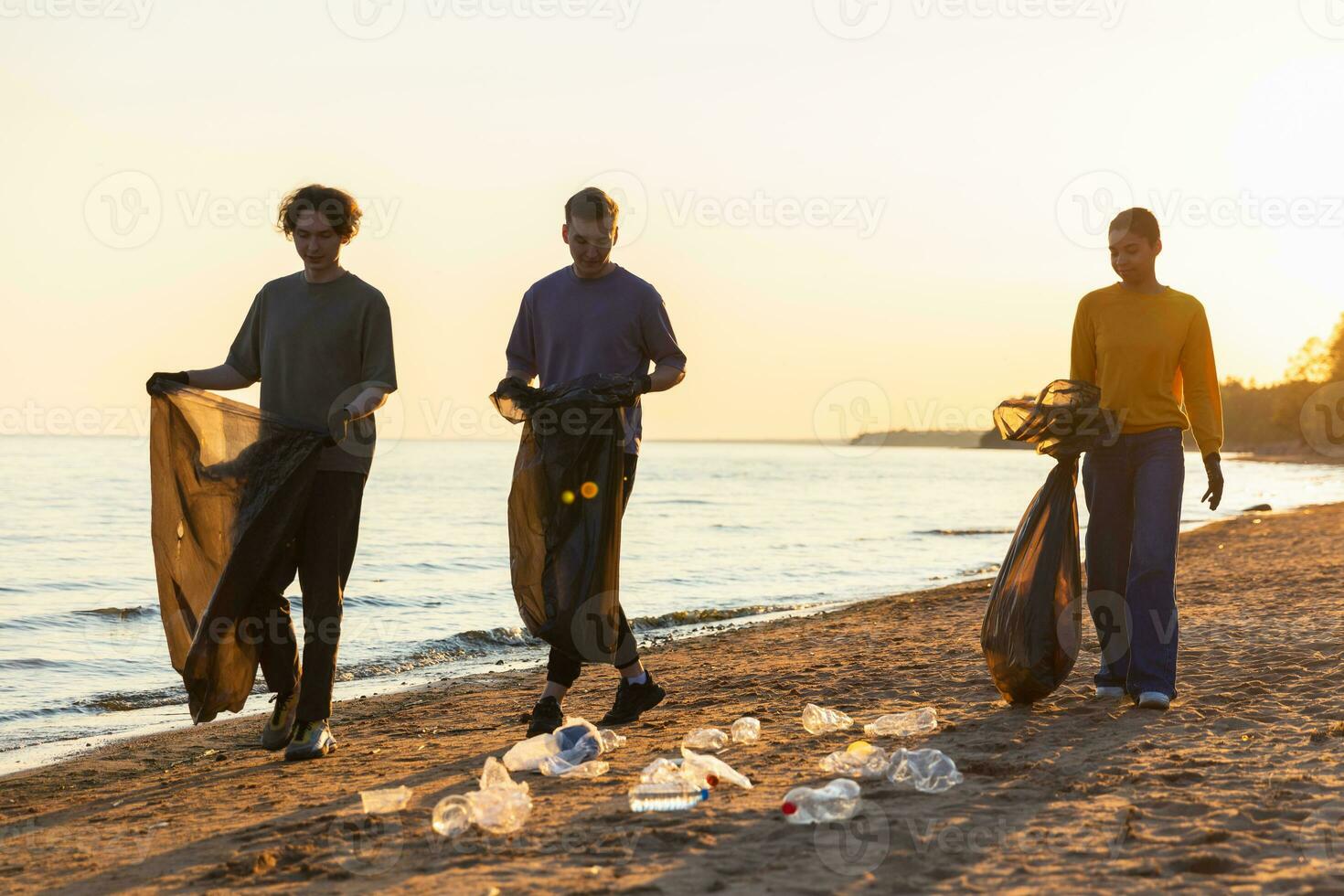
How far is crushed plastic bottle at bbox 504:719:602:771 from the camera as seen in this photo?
3875 mm

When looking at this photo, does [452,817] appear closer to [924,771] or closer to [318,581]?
[924,771]

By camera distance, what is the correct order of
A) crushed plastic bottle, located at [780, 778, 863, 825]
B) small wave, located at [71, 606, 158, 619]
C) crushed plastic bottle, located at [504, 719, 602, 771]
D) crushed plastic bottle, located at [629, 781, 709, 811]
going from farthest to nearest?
1. small wave, located at [71, 606, 158, 619]
2. crushed plastic bottle, located at [504, 719, 602, 771]
3. crushed plastic bottle, located at [629, 781, 709, 811]
4. crushed plastic bottle, located at [780, 778, 863, 825]

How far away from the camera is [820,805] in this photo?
313 cm

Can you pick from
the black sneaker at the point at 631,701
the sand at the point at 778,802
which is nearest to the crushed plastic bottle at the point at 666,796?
the sand at the point at 778,802

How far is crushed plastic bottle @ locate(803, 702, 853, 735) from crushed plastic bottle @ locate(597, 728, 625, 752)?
707mm

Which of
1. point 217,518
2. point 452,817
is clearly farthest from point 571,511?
point 452,817

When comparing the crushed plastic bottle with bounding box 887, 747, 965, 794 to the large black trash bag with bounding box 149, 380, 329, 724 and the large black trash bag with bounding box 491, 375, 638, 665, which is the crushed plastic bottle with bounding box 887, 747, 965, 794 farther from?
the large black trash bag with bounding box 149, 380, 329, 724

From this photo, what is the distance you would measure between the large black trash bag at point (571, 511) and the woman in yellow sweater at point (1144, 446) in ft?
6.46

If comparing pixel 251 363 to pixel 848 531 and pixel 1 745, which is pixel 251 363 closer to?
pixel 1 745

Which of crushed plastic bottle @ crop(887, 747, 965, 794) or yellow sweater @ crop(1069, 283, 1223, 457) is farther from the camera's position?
yellow sweater @ crop(1069, 283, 1223, 457)

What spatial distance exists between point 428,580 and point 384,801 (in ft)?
42.6

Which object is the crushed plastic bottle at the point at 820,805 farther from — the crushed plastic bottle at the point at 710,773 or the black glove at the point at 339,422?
the black glove at the point at 339,422

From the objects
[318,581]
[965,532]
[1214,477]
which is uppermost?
[1214,477]

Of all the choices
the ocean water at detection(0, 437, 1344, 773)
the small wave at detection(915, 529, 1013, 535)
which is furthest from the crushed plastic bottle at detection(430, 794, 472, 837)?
the small wave at detection(915, 529, 1013, 535)
